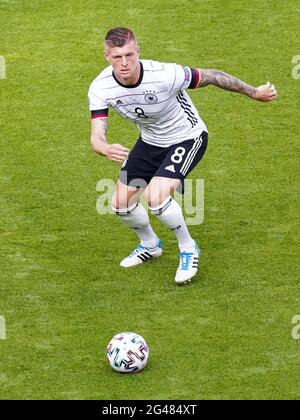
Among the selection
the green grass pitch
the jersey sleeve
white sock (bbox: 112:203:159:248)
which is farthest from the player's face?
the green grass pitch

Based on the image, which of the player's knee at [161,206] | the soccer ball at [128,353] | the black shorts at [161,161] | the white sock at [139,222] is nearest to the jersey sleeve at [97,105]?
the black shorts at [161,161]

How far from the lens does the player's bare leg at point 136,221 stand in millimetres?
13555

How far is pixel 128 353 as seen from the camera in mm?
11570

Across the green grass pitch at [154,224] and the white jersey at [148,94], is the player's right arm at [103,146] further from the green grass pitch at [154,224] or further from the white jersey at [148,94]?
the green grass pitch at [154,224]

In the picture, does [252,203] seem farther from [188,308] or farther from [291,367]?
[291,367]

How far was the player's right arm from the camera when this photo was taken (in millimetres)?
12047

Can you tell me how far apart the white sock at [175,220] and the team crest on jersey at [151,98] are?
1014 mm

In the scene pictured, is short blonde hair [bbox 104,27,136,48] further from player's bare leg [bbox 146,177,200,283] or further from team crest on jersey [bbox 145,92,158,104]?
player's bare leg [bbox 146,177,200,283]

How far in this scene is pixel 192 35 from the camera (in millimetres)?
18922

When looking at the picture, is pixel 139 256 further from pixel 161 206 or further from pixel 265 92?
pixel 265 92

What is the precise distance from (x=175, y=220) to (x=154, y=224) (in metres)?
1.61

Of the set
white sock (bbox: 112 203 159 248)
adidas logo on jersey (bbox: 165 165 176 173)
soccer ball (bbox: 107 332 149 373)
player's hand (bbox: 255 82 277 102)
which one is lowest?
soccer ball (bbox: 107 332 149 373)

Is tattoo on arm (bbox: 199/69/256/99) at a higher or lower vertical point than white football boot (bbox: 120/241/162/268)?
higher

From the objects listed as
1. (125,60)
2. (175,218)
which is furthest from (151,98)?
(175,218)
